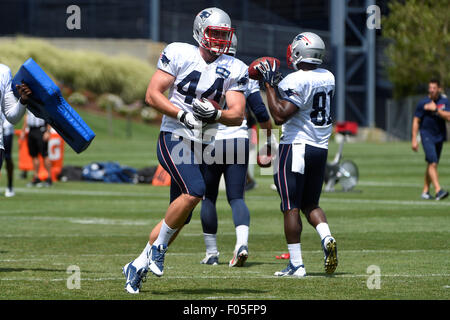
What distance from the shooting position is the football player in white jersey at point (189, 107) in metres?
7.73

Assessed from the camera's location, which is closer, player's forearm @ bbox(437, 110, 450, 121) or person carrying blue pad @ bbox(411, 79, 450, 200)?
player's forearm @ bbox(437, 110, 450, 121)

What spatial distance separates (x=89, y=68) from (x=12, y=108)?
43.0 m

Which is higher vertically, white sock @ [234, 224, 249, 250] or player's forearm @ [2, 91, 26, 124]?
player's forearm @ [2, 91, 26, 124]

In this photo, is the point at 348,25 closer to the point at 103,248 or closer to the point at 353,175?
the point at 353,175

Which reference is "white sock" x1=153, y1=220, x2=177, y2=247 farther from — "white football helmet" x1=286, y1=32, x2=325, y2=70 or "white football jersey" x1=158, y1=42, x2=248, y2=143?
"white football helmet" x1=286, y1=32, x2=325, y2=70

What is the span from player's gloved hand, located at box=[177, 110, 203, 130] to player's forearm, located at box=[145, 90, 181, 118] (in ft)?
0.15

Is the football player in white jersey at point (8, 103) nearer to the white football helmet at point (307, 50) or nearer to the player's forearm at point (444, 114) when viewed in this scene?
the white football helmet at point (307, 50)

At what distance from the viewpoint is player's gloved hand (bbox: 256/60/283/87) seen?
892 centimetres

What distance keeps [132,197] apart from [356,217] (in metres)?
5.66

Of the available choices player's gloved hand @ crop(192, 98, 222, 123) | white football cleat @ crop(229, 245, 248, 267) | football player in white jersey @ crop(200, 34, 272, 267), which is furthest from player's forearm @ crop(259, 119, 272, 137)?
player's gloved hand @ crop(192, 98, 222, 123)

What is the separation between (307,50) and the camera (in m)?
9.21

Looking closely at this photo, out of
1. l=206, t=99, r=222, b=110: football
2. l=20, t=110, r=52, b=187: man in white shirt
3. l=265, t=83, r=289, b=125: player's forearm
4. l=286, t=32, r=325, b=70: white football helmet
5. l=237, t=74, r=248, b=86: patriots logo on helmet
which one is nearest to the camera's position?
l=206, t=99, r=222, b=110: football

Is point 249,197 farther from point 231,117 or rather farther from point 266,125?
point 231,117

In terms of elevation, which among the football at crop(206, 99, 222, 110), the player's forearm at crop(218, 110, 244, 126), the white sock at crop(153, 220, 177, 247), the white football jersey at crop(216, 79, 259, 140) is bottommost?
the white sock at crop(153, 220, 177, 247)
